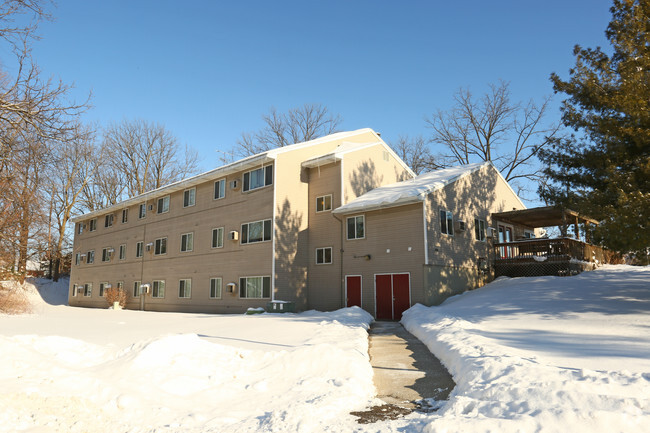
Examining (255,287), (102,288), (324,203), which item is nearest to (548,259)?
(324,203)

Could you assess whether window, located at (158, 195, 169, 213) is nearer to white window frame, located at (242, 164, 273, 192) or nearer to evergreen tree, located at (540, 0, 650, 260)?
white window frame, located at (242, 164, 273, 192)

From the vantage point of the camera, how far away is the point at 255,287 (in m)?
21.6

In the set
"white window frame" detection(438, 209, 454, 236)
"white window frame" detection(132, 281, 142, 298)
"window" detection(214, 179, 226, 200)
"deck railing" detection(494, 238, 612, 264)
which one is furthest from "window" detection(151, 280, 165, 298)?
"deck railing" detection(494, 238, 612, 264)

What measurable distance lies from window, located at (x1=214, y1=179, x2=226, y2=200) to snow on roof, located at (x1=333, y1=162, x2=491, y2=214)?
23.4 feet

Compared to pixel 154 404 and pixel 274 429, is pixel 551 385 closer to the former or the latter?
pixel 274 429

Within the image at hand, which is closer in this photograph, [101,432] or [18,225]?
[101,432]

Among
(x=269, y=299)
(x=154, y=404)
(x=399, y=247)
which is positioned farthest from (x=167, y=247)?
(x=154, y=404)

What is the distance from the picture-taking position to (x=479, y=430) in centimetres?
444

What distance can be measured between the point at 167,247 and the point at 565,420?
2647cm

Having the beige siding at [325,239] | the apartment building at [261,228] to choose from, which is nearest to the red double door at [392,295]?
the beige siding at [325,239]

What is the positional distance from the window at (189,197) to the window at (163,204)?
2.23 meters

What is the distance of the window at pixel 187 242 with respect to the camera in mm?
26133

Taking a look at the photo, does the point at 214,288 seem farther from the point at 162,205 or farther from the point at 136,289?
the point at 136,289

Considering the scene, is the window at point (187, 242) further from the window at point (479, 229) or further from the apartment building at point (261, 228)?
the window at point (479, 229)
